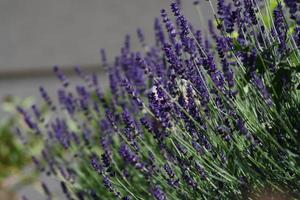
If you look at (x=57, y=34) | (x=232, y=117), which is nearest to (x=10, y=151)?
(x=57, y=34)

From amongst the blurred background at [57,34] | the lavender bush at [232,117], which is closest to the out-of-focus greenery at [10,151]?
the blurred background at [57,34]

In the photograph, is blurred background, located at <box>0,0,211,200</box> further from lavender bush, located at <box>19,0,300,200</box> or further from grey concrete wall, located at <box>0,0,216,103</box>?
lavender bush, located at <box>19,0,300,200</box>

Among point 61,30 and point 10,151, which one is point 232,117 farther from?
point 61,30

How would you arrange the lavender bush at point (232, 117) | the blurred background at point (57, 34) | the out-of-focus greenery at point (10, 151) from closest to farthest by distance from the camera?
the lavender bush at point (232, 117), the out-of-focus greenery at point (10, 151), the blurred background at point (57, 34)

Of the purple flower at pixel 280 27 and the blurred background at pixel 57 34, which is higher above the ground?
the blurred background at pixel 57 34

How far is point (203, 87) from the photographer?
2.32 meters

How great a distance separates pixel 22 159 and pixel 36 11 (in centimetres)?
155

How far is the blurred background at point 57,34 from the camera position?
21.9ft

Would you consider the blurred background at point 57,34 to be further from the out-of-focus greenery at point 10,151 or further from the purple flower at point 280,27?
the purple flower at point 280,27

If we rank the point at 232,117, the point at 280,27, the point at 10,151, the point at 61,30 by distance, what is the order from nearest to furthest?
the point at 232,117 → the point at 280,27 → the point at 10,151 → the point at 61,30

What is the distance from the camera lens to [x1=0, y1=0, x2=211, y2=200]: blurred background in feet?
21.9

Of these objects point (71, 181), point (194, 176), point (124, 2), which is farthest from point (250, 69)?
point (124, 2)

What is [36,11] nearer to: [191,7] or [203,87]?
[191,7]

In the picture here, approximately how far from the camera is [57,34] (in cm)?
674
